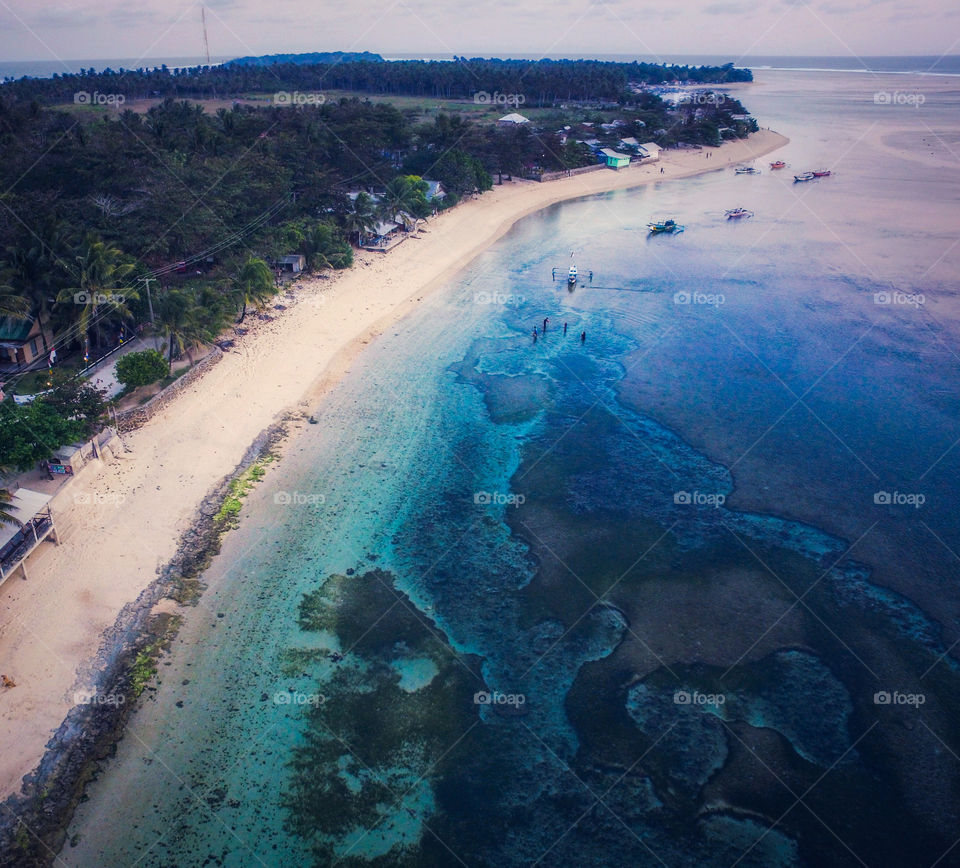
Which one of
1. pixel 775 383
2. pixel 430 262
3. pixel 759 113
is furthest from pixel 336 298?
pixel 759 113

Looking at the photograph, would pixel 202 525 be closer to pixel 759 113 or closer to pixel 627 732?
pixel 627 732

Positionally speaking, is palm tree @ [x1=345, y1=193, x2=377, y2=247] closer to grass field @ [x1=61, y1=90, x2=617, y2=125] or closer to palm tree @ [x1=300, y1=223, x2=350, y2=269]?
palm tree @ [x1=300, y1=223, x2=350, y2=269]

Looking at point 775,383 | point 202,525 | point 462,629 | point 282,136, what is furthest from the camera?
point 282,136
